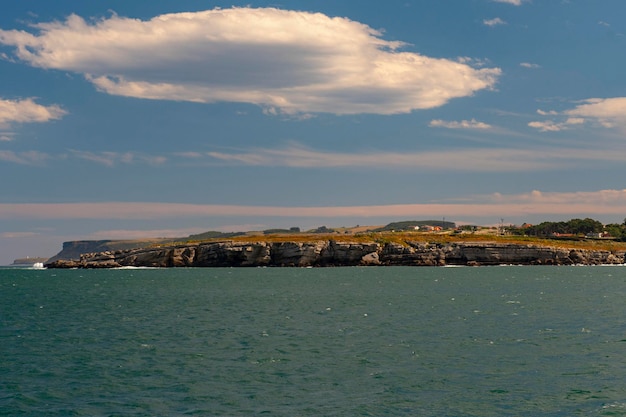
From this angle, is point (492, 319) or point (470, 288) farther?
point (470, 288)

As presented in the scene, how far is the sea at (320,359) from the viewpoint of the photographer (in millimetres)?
29305

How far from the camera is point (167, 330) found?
2120 inches

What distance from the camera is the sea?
29305mm

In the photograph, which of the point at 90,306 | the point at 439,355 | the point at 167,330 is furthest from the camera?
the point at 90,306

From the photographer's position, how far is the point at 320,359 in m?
39.4

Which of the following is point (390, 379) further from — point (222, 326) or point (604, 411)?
point (222, 326)

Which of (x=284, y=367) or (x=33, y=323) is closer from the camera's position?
(x=284, y=367)

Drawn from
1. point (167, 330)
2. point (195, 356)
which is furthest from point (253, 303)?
point (195, 356)

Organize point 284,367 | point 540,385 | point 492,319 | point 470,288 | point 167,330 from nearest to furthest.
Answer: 1. point 540,385
2. point 284,367
3. point 167,330
4. point 492,319
5. point 470,288

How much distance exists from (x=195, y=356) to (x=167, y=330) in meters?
13.4

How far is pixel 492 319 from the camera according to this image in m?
57.4

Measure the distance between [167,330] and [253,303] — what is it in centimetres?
2458

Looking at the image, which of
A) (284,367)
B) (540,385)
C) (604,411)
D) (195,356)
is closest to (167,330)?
(195,356)

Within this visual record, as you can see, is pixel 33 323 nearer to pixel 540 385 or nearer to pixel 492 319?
pixel 492 319
